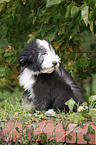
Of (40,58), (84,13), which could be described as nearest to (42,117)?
(40,58)

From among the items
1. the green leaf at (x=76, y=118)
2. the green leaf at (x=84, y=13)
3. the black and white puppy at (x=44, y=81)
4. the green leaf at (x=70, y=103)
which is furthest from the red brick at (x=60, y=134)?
the green leaf at (x=84, y=13)

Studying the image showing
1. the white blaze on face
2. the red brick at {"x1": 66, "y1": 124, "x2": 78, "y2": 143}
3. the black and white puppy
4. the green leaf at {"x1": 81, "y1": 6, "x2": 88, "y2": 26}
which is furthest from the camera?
the black and white puppy

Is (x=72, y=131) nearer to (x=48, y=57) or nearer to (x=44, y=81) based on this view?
(x=44, y=81)

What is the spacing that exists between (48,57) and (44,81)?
304 mm

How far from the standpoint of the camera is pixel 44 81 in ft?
7.84

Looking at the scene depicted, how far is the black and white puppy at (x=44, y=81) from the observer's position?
2309 mm

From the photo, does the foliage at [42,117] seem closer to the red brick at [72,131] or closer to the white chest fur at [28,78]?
the red brick at [72,131]

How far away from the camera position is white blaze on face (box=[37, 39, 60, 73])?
2203mm

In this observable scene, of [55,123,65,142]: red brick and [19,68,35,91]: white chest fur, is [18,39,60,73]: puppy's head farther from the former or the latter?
[55,123,65,142]: red brick

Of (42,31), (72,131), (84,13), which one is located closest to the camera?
(84,13)

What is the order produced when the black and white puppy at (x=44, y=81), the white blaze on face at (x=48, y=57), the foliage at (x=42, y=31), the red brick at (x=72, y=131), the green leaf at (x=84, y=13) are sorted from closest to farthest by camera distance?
the green leaf at (x=84, y=13) < the red brick at (x=72, y=131) < the white blaze on face at (x=48, y=57) < the black and white puppy at (x=44, y=81) < the foliage at (x=42, y=31)

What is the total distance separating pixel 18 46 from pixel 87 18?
190 cm

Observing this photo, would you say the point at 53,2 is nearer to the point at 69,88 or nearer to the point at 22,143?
the point at 69,88

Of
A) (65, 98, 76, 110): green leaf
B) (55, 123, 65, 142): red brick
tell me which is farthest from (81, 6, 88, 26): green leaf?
(55, 123, 65, 142): red brick
